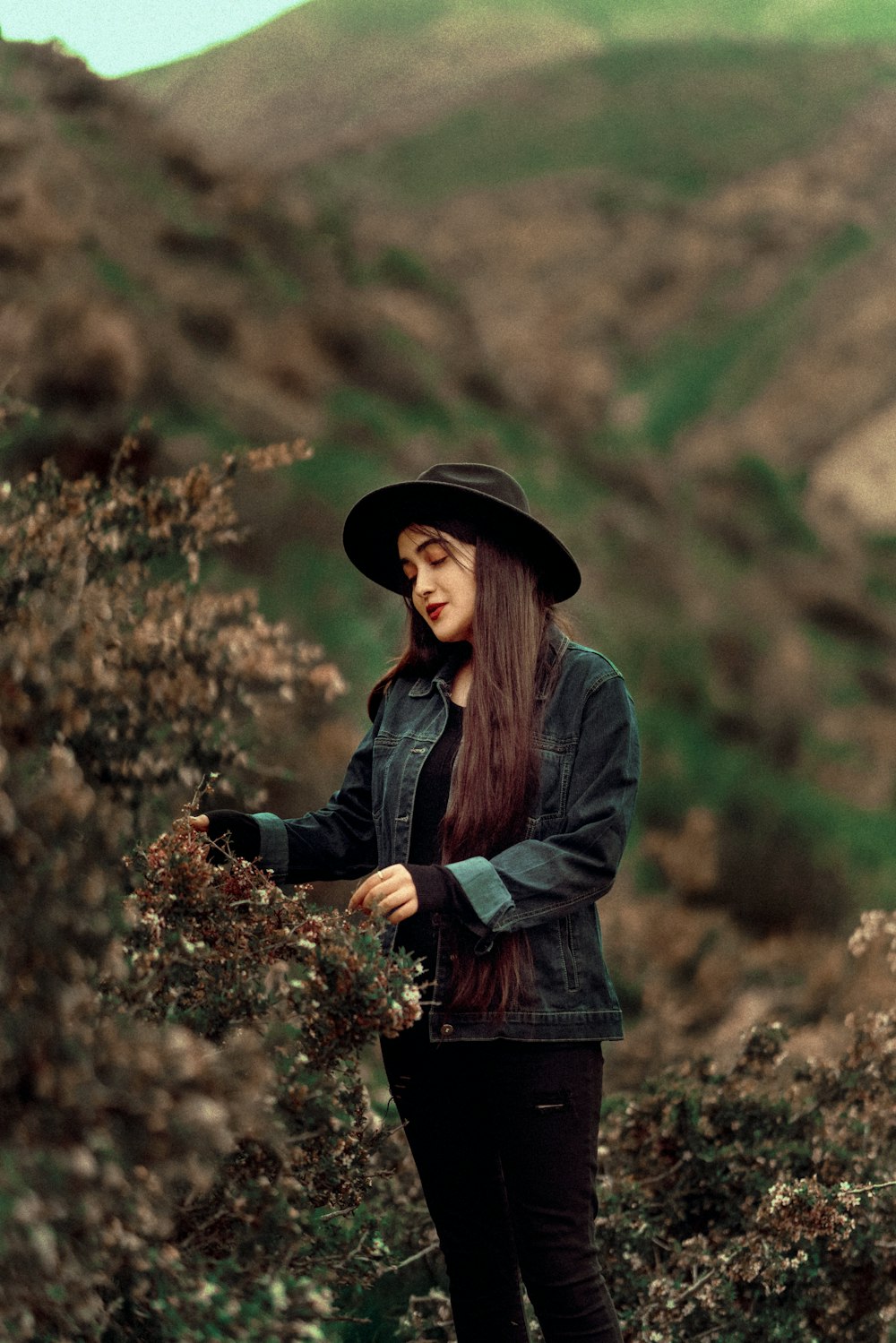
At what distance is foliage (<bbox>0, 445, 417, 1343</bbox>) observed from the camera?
173 cm

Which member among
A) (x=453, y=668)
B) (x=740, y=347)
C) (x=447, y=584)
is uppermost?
(x=740, y=347)

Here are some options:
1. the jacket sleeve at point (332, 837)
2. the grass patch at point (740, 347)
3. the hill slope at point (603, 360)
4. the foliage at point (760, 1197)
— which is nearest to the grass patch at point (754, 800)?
the hill slope at point (603, 360)

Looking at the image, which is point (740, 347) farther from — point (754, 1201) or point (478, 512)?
point (478, 512)

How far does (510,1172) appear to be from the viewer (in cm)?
240

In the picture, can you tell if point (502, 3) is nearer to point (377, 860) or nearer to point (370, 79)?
point (370, 79)

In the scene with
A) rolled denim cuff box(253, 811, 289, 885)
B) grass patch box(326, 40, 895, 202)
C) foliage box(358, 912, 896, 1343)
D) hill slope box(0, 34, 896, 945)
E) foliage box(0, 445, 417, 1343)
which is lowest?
foliage box(358, 912, 896, 1343)

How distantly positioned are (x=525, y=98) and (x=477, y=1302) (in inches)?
666

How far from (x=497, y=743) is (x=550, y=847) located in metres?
0.22

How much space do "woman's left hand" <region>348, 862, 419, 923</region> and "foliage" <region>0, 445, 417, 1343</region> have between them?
0.26ft

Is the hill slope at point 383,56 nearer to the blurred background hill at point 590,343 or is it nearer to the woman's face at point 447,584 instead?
the blurred background hill at point 590,343

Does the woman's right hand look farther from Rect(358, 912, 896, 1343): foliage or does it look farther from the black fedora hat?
Rect(358, 912, 896, 1343): foliage

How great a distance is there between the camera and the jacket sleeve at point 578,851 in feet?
7.56

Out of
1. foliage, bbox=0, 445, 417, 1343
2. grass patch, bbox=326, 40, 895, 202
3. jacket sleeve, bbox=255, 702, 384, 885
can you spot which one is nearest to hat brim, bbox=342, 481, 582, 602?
jacket sleeve, bbox=255, 702, 384, 885

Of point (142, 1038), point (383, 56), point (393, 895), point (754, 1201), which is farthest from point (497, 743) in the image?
point (383, 56)
